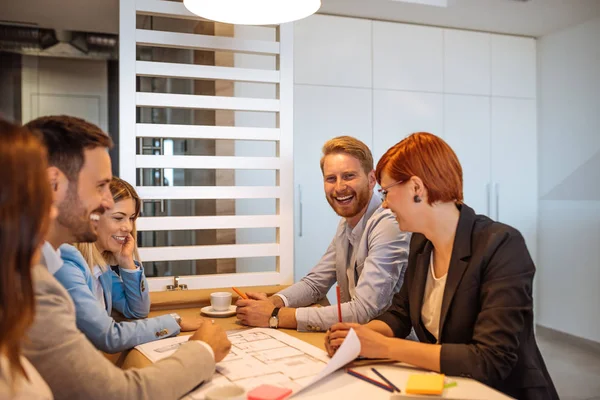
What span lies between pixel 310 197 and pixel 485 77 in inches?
68.9

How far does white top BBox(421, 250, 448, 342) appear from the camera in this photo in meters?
1.57

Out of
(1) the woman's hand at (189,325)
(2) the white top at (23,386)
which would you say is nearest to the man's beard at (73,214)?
(2) the white top at (23,386)

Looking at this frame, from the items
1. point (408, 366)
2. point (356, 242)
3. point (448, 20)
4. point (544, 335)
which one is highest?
point (448, 20)

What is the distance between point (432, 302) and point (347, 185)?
75 cm

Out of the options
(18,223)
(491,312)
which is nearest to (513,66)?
(491,312)

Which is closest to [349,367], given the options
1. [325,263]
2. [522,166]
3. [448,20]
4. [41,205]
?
[41,205]

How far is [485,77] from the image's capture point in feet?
14.1

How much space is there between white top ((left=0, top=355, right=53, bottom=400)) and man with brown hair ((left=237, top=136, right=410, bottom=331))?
93 centimetres

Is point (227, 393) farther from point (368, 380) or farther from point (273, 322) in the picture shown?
point (273, 322)

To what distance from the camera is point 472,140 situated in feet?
14.0

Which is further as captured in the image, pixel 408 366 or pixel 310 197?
pixel 310 197

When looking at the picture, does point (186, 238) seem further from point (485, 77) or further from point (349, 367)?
point (349, 367)

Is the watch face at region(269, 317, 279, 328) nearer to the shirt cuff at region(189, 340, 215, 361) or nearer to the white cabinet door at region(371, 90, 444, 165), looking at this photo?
the shirt cuff at region(189, 340, 215, 361)

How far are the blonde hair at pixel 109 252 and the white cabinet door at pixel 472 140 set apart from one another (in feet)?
9.24
